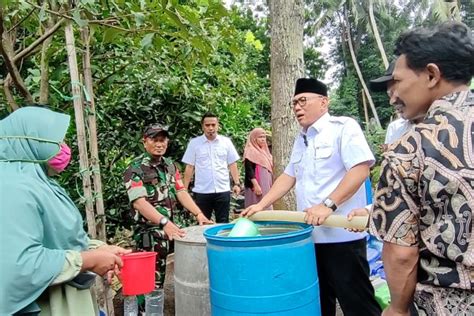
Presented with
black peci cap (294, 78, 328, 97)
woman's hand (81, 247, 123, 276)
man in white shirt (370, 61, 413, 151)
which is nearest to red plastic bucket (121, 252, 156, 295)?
woman's hand (81, 247, 123, 276)

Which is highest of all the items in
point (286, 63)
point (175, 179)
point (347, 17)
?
point (347, 17)

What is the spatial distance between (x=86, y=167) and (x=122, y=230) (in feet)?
6.79

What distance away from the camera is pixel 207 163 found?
4.45 metres

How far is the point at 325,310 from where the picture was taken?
2.25 metres

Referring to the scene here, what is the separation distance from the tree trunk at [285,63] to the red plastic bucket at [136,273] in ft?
4.48

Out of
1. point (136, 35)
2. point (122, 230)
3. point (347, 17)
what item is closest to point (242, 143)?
point (122, 230)

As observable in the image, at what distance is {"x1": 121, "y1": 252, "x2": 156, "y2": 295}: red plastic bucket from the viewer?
1984 millimetres

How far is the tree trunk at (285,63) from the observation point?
3.00m

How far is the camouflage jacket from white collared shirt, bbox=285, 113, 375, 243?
113 cm

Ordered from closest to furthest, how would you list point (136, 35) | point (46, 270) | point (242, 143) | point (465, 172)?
point (465, 172), point (46, 270), point (136, 35), point (242, 143)

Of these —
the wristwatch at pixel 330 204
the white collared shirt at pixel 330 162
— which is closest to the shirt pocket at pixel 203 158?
the white collared shirt at pixel 330 162

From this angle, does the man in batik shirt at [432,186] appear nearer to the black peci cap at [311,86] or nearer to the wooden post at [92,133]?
the black peci cap at [311,86]

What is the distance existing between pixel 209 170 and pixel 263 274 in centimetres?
286

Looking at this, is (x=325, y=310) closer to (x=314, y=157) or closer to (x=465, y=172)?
(x=314, y=157)
